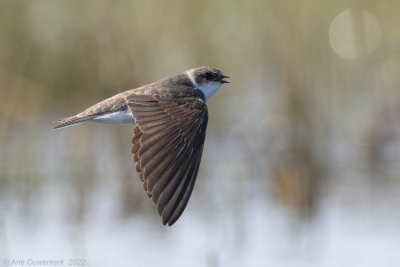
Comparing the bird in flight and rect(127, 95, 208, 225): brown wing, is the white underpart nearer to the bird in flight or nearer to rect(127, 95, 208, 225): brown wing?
the bird in flight

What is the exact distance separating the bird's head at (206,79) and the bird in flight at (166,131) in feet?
0.04

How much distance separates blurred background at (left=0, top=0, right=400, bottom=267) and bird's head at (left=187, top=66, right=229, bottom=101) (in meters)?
1.60

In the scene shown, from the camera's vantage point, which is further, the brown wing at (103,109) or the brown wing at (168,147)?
the brown wing at (103,109)

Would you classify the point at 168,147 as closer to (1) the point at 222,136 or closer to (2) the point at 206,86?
(2) the point at 206,86

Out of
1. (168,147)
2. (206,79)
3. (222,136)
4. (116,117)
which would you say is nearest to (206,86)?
(206,79)

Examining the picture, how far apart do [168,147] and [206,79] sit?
1.18 metres

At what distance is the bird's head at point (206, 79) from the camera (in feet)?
22.1

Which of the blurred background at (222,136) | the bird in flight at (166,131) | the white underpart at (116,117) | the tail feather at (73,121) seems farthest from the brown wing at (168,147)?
the blurred background at (222,136)

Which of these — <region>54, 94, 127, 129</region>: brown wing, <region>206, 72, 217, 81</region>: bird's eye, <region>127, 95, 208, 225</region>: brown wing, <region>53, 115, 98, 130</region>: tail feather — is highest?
<region>206, 72, 217, 81</region>: bird's eye

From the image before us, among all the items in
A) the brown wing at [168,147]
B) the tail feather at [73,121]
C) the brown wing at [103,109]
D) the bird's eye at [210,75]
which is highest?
the bird's eye at [210,75]

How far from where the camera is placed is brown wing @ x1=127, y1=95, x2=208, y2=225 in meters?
5.30

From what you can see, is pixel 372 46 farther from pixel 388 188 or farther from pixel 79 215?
pixel 79 215

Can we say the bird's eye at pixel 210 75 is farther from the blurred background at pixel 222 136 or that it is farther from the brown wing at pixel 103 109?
the blurred background at pixel 222 136

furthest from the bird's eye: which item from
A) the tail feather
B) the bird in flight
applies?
the tail feather
